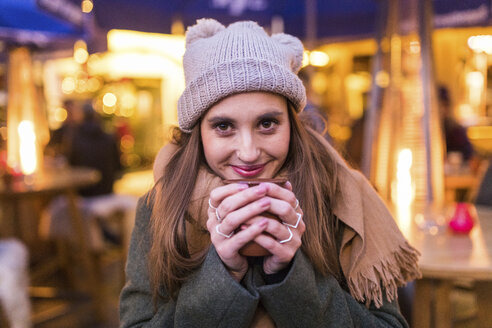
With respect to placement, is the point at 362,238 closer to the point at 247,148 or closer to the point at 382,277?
the point at 382,277

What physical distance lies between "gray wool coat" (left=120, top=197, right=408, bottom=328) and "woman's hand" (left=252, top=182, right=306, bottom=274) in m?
0.05

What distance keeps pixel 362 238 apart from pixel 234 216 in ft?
1.32

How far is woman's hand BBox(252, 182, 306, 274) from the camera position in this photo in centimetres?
94

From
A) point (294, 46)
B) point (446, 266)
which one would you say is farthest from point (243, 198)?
point (446, 266)

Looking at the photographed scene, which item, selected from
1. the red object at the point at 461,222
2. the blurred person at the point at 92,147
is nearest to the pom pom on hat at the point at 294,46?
the red object at the point at 461,222

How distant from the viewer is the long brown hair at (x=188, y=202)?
1.11 metres

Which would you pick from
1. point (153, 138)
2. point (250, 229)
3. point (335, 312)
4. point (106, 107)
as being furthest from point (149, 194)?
point (153, 138)

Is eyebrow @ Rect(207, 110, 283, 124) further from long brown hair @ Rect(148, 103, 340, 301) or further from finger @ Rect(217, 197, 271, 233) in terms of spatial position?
finger @ Rect(217, 197, 271, 233)

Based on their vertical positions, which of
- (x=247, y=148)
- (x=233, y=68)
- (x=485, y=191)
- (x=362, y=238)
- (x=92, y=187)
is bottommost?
(x=92, y=187)

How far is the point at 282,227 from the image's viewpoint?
3.14 ft

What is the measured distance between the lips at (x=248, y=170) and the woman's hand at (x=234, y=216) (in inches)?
5.9

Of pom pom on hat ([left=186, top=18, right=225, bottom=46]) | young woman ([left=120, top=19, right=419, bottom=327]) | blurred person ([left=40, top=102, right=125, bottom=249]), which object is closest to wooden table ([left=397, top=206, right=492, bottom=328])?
young woman ([left=120, top=19, right=419, bottom=327])

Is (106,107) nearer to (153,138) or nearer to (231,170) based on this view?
(153,138)

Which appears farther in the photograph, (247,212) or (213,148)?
(213,148)
